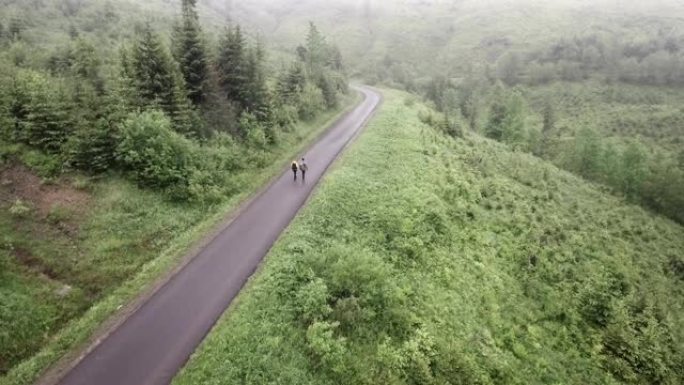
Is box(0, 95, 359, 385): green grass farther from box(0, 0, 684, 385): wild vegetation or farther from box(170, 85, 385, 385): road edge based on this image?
box(170, 85, 385, 385): road edge

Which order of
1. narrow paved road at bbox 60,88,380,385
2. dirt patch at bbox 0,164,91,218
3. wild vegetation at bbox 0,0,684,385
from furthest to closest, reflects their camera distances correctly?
dirt patch at bbox 0,164,91,218 → wild vegetation at bbox 0,0,684,385 → narrow paved road at bbox 60,88,380,385

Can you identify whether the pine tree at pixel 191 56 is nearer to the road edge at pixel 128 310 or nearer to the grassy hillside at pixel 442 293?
the road edge at pixel 128 310

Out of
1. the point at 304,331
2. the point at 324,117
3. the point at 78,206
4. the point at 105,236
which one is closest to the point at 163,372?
the point at 304,331

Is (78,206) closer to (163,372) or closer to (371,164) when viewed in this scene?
(163,372)

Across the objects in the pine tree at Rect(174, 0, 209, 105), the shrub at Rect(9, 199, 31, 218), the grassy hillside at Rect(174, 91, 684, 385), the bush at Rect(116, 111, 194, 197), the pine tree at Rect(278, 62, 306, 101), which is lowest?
the grassy hillside at Rect(174, 91, 684, 385)

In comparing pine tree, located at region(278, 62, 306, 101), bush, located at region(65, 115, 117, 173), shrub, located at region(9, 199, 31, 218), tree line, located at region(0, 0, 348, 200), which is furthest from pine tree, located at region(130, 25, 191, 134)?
pine tree, located at region(278, 62, 306, 101)

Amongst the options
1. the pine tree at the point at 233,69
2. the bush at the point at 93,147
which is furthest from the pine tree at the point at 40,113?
the pine tree at the point at 233,69
